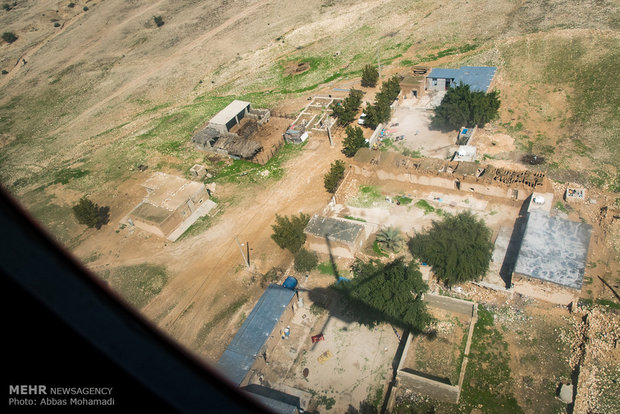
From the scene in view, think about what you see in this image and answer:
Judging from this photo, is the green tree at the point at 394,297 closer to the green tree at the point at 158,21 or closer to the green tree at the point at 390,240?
the green tree at the point at 390,240

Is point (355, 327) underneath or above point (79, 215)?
underneath

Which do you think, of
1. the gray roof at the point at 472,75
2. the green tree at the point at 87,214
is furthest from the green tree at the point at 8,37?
the gray roof at the point at 472,75

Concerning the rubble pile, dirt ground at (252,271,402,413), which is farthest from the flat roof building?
the rubble pile

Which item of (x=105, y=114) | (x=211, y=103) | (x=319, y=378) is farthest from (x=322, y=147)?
(x=105, y=114)

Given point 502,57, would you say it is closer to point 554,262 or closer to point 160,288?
point 554,262

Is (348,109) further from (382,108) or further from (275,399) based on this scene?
(275,399)

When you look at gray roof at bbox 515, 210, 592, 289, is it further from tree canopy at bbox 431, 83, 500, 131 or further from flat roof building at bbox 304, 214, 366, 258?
tree canopy at bbox 431, 83, 500, 131

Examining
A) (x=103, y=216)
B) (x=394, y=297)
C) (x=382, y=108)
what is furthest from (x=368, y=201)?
(x=103, y=216)
